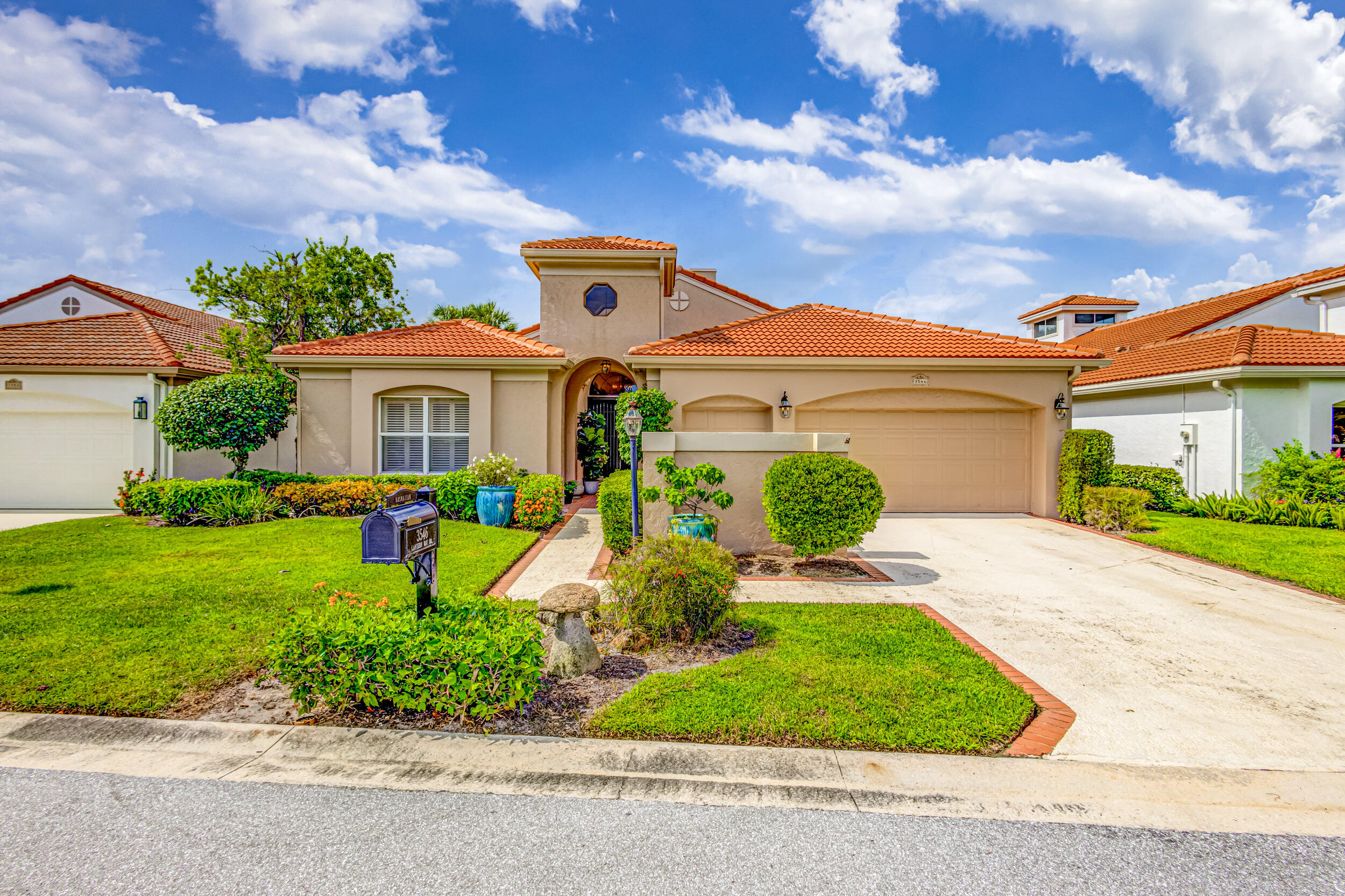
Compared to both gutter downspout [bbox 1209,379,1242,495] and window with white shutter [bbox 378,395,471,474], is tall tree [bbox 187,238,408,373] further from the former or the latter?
gutter downspout [bbox 1209,379,1242,495]

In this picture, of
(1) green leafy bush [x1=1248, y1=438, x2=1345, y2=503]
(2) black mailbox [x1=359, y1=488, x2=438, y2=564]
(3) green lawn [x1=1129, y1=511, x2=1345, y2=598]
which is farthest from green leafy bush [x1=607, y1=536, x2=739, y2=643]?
(1) green leafy bush [x1=1248, y1=438, x2=1345, y2=503]

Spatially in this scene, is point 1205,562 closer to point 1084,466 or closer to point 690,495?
point 1084,466

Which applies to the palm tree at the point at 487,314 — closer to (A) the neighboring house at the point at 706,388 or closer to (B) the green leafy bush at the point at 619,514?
(A) the neighboring house at the point at 706,388

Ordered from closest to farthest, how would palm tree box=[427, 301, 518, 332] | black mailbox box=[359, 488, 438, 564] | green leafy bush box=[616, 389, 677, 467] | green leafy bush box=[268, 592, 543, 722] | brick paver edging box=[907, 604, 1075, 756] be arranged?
black mailbox box=[359, 488, 438, 564] → brick paver edging box=[907, 604, 1075, 756] → green leafy bush box=[268, 592, 543, 722] → green leafy bush box=[616, 389, 677, 467] → palm tree box=[427, 301, 518, 332]

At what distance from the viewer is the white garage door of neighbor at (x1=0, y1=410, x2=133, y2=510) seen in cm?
1393

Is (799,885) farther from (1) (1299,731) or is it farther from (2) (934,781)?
(1) (1299,731)

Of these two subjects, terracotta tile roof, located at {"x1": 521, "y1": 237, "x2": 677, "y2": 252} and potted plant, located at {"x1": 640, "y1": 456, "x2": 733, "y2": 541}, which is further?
terracotta tile roof, located at {"x1": 521, "y1": 237, "x2": 677, "y2": 252}

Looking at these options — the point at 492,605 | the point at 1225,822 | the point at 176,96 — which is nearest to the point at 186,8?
the point at 176,96

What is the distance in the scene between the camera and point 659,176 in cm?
1547

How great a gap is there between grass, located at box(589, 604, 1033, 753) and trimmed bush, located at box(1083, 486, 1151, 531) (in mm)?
8202

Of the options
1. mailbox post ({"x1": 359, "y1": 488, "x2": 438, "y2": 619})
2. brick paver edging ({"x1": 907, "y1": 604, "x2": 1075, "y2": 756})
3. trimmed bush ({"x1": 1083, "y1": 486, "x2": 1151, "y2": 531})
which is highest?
mailbox post ({"x1": 359, "y1": 488, "x2": 438, "y2": 619})

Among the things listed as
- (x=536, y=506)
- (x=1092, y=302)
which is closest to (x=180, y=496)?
(x=536, y=506)

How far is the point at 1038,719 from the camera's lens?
4023 mm

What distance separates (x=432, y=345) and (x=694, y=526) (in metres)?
8.82
